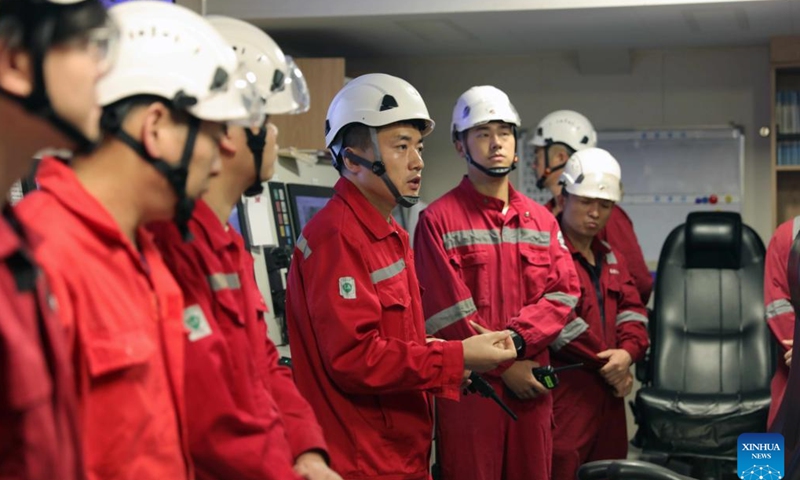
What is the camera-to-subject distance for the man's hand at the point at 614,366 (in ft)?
12.5

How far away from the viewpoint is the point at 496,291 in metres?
3.26

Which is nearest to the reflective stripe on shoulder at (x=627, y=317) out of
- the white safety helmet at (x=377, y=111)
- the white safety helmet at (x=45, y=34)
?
the white safety helmet at (x=377, y=111)

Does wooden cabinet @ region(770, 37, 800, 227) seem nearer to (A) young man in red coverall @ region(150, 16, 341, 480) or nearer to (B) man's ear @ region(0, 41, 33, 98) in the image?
(A) young man in red coverall @ region(150, 16, 341, 480)

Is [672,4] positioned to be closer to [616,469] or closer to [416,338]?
[416,338]

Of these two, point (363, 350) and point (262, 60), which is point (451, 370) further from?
point (262, 60)

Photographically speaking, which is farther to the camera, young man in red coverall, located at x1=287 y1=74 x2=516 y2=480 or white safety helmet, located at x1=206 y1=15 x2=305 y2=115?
young man in red coverall, located at x1=287 y1=74 x2=516 y2=480

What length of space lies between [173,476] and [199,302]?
12.2 inches

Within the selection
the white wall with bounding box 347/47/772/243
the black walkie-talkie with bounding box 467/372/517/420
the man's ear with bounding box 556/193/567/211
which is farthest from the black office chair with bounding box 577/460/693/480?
the white wall with bounding box 347/47/772/243

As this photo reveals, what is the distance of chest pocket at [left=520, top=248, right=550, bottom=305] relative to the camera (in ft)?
10.7

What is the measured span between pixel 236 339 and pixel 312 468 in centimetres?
31

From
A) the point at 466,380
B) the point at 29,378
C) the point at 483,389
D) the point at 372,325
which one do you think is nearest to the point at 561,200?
the point at 483,389

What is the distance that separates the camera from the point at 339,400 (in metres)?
2.41

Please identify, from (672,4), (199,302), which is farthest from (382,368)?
(672,4)

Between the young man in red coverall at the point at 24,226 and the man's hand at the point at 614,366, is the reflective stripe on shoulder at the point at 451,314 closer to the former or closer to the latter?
the man's hand at the point at 614,366
